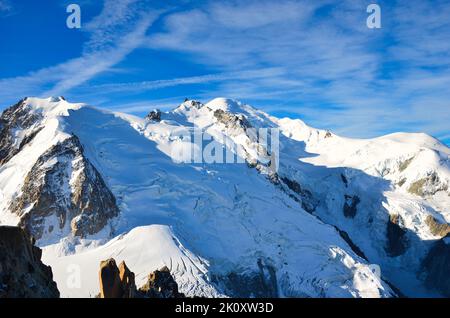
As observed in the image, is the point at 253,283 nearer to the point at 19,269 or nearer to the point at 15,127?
the point at 15,127

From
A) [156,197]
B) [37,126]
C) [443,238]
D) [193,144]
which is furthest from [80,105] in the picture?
[443,238]

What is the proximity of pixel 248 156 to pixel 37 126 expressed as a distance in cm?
7287

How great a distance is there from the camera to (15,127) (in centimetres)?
17388

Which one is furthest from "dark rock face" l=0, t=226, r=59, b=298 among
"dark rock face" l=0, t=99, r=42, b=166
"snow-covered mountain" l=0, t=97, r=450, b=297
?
"dark rock face" l=0, t=99, r=42, b=166

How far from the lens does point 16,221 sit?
427 feet

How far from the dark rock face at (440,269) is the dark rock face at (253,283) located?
8241 cm

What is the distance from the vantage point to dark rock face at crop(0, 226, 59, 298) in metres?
42.4

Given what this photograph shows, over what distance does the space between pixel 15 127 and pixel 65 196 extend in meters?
49.4

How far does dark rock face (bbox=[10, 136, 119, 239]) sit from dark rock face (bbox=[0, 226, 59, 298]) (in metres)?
85.7

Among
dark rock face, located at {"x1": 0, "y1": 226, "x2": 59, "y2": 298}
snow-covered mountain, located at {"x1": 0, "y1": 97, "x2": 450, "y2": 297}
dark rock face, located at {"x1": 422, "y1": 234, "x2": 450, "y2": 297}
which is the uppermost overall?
dark rock face, located at {"x1": 0, "y1": 226, "x2": 59, "y2": 298}

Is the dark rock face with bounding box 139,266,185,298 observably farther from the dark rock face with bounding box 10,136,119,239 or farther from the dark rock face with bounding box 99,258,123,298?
the dark rock face with bounding box 10,136,119,239

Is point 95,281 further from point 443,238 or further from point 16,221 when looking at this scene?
point 443,238

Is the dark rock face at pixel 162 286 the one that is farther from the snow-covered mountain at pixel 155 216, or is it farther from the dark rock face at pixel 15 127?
the dark rock face at pixel 15 127

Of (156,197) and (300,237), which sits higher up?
(156,197)
